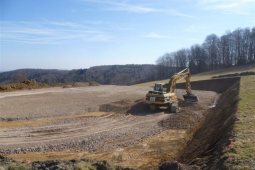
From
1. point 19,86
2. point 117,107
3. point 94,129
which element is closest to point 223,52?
point 19,86

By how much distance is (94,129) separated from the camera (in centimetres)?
2544

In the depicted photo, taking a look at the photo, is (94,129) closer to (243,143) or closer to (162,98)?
(162,98)

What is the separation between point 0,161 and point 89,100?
2346cm

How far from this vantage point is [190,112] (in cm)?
3159

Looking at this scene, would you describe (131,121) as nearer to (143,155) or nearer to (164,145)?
(164,145)

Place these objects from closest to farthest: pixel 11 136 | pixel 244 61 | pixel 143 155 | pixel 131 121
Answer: pixel 143 155
pixel 11 136
pixel 131 121
pixel 244 61

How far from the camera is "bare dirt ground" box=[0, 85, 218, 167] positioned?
1966 cm

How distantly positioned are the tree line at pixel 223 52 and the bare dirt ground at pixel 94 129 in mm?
74047

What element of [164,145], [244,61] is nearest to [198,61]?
[244,61]

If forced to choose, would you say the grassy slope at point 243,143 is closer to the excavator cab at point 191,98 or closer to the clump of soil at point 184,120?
the clump of soil at point 184,120

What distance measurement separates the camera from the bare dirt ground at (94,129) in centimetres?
1966

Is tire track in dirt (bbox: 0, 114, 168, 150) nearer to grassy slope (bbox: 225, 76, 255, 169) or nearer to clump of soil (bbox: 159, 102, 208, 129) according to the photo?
clump of soil (bbox: 159, 102, 208, 129)

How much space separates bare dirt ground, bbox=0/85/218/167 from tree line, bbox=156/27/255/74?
243 feet

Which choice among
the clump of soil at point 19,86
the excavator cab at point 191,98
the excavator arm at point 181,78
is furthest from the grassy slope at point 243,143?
the clump of soil at point 19,86
